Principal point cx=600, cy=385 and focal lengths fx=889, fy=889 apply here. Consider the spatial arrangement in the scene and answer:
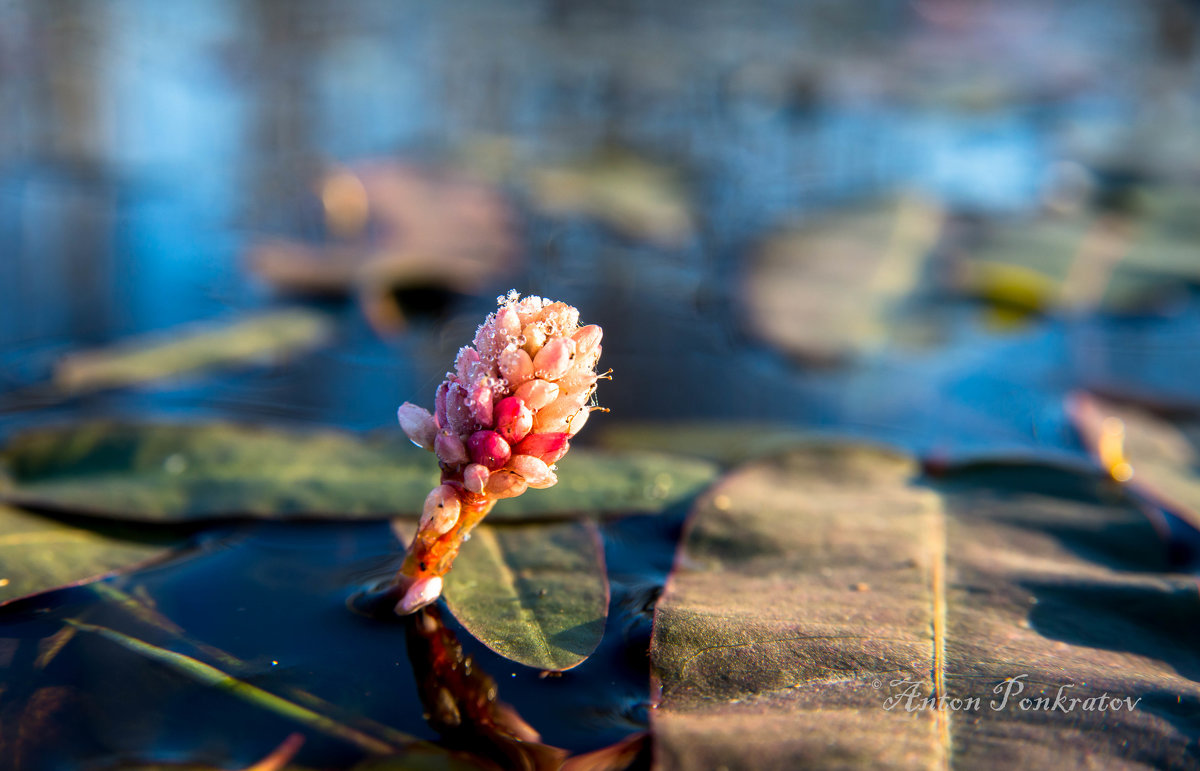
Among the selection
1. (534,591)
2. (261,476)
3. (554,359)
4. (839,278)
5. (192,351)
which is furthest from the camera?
(839,278)

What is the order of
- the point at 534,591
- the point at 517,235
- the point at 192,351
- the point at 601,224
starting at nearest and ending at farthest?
the point at 534,591 → the point at 192,351 → the point at 517,235 → the point at 601,224

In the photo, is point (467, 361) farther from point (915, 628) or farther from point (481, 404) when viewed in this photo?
point (915, 628)

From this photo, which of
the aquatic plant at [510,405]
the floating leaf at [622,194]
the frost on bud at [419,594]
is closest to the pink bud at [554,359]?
the aquatic plant at [510,405]

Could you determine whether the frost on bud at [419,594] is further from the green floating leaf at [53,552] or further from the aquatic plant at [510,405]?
the green floating leaf at [53,552]

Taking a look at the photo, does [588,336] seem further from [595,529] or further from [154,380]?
[154,380]

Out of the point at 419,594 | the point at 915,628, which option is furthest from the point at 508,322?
the point at 915,628

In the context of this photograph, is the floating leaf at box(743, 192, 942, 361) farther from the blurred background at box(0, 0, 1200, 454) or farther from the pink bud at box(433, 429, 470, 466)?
the pink bud at box(433, 429, 470, 466)

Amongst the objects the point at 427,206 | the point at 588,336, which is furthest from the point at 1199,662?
the point at 427,206

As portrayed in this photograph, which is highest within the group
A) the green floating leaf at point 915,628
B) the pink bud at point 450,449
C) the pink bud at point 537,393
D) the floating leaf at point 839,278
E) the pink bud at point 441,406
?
the pink bud at point 537,393
